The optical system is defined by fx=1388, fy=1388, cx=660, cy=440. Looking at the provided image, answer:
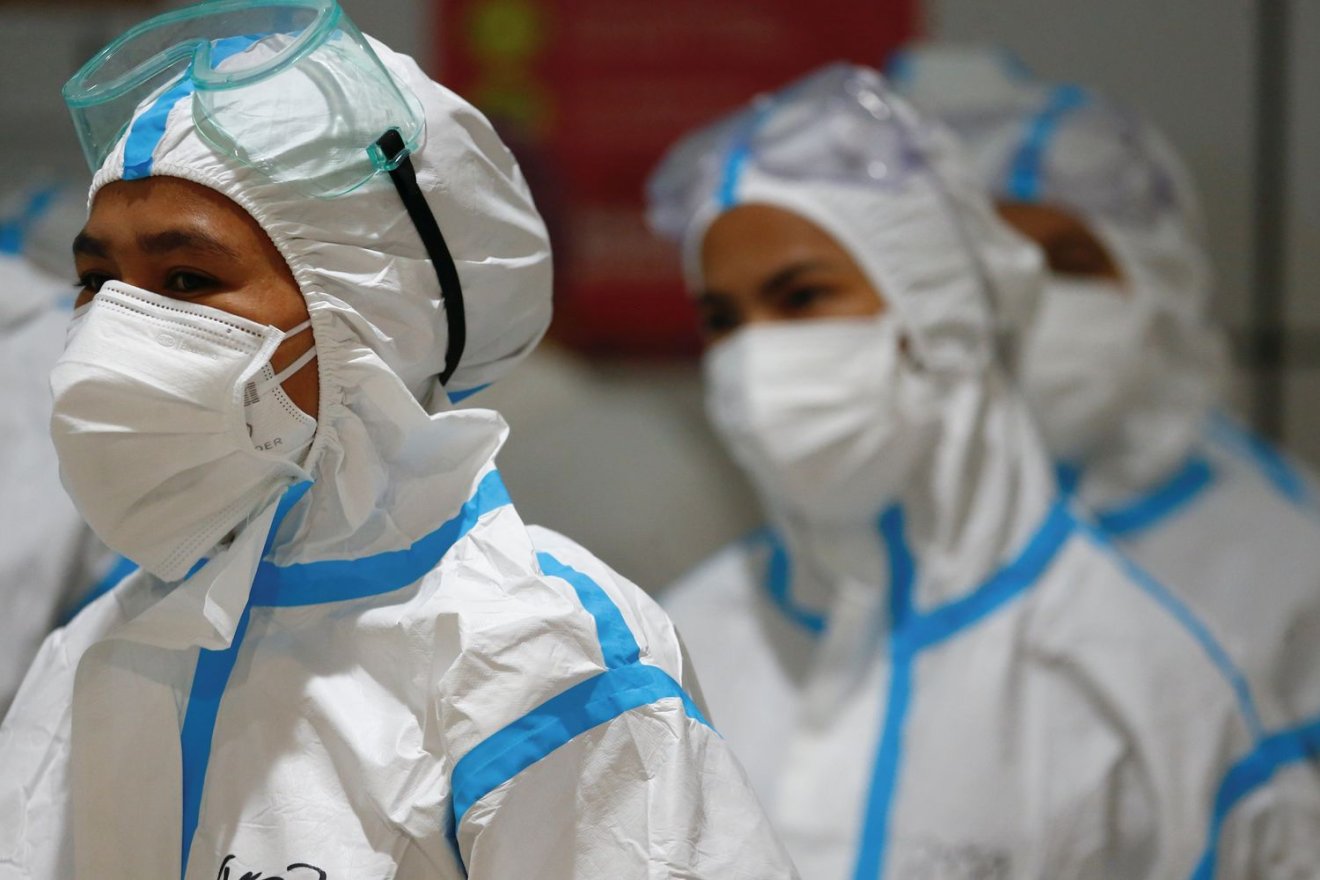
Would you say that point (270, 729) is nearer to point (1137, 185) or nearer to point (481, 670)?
point (481, 670)

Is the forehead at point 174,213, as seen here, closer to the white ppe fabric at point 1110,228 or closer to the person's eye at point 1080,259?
the white ppe fabric at point 1110,228

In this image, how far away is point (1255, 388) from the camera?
10.0 ft

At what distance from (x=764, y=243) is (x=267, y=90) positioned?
3.48 ft

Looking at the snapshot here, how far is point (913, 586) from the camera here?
1.95 metres

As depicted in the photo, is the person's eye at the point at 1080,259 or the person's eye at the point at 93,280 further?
the person's eye at the point at 1080,259

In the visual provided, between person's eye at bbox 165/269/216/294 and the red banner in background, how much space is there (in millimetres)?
1821

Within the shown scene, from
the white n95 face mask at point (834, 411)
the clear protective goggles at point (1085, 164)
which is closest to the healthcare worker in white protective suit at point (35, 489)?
the white n95 face mask at point (834, 411)

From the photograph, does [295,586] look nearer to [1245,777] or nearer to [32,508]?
[32,508]

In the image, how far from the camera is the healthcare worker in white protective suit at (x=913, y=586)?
175 centimetres

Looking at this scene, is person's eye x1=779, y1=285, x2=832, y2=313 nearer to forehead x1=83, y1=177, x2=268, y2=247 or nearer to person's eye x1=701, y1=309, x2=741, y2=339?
person's eye x1=701, y1=309, x2=741, y2=339

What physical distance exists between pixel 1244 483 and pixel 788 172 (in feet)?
3.56

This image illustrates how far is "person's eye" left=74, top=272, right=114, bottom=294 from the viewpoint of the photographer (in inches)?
44.2

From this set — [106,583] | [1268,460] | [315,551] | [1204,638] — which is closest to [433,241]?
[315,551]

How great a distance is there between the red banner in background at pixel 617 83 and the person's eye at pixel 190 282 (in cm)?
182
